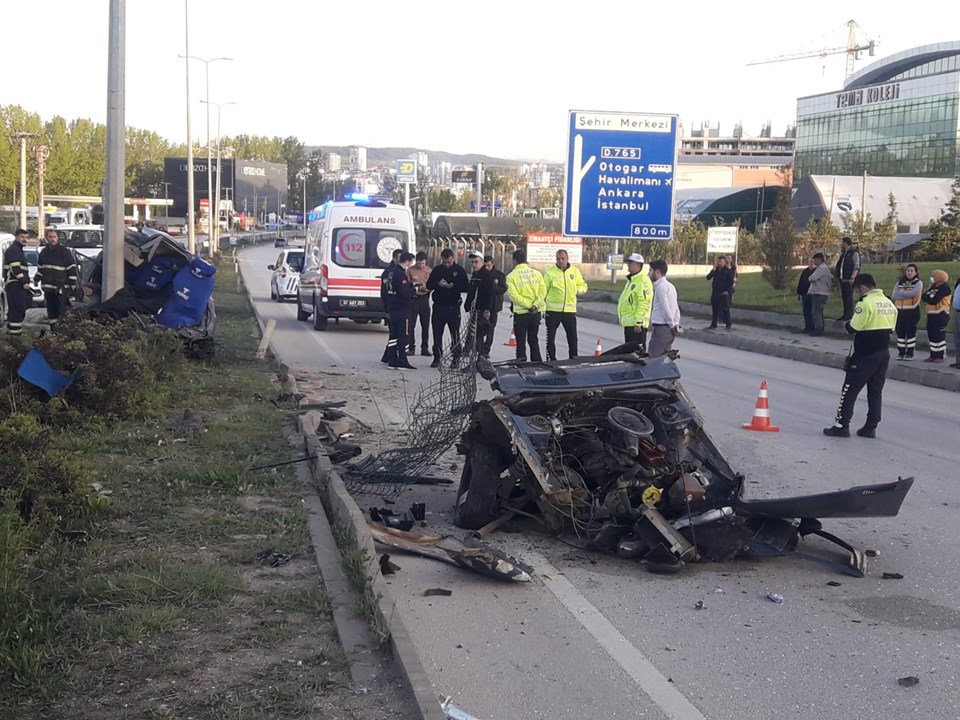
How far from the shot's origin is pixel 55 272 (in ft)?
60.0

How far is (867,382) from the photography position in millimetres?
11031

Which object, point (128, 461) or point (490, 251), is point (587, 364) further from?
point (490, 251)

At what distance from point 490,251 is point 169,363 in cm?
3886

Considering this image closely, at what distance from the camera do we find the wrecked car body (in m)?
6.35

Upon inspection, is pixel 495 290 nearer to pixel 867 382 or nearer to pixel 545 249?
pixel 867 382

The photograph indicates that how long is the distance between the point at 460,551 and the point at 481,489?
88 cm

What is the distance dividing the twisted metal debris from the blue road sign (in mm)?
17620

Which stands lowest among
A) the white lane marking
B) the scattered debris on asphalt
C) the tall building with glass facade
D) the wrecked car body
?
the white lane marking

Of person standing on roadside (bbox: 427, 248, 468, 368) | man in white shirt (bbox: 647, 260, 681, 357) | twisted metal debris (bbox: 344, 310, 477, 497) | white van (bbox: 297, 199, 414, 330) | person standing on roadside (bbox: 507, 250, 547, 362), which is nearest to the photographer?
twisted metal debris (bbox: 344, 310, 477, 497)

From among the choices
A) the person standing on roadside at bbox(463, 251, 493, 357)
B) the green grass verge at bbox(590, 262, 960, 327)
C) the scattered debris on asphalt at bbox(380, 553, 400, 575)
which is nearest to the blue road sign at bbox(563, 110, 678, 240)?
the green grass verge at bbox(590, 262, 960, 327)

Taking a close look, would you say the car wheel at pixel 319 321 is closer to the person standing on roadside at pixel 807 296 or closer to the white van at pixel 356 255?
the white van at pixel 356 255

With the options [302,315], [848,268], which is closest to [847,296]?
[848,268]

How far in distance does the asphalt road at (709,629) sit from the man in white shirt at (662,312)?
534 centimetres

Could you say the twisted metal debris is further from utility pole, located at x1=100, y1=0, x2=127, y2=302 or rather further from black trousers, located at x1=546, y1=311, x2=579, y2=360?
black trousers, located at x1=546, y1=311, x2=579, y2=360
